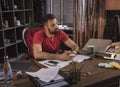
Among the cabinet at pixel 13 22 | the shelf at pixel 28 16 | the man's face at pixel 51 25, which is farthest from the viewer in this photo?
the shelf at pixel 28 16

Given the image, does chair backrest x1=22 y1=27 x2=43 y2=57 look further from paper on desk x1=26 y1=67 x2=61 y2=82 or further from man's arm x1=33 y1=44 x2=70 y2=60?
paper on desk x1=26 y1=67 x2=61 y2=82

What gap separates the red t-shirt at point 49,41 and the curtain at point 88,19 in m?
1.71

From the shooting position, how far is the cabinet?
382 cm

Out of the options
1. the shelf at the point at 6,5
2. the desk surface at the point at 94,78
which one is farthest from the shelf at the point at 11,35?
the desk surface at the point at 94,78

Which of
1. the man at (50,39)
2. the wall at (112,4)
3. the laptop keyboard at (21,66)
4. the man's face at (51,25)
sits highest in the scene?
→ the wall at (112,4)

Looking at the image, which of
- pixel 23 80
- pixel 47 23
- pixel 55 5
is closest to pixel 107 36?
pixel 55 5

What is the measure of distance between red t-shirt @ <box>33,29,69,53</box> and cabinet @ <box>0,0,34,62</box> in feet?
3.86

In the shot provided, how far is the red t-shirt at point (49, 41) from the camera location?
8.03 feet

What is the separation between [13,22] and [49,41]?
1723mm

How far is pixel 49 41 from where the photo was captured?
261 cm

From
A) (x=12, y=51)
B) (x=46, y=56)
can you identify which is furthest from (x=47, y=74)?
(x=12, y=51)

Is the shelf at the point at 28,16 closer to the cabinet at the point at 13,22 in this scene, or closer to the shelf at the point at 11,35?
the cabinet at the point at 13,22

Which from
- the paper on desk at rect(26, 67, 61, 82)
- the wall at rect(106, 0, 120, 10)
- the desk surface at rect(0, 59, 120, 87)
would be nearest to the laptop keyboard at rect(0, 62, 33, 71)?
the desk surface at rect(0, 59, 120, 87)

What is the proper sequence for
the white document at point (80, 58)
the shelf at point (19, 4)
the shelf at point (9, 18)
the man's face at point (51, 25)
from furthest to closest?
the shelf at point (19, 4) < the shelf at point (9, 18) < the man's face at point (51, 25) < the white document at point (80, 58)
